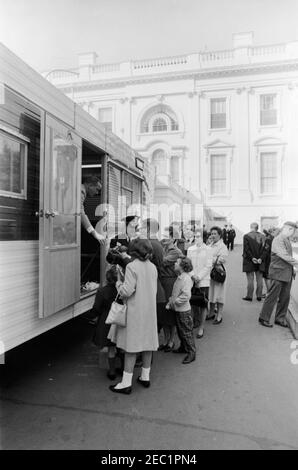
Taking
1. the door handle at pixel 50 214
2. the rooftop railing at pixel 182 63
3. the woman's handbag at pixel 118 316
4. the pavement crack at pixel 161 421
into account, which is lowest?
the pavement crack at pixel 161 421

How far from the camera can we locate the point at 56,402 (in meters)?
3.40

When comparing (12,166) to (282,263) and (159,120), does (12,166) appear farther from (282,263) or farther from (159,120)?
(159,120)

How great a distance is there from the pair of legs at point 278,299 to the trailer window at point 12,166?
441 centimetres

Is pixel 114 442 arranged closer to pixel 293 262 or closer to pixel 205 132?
pixel 293 262

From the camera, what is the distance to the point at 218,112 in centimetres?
2655

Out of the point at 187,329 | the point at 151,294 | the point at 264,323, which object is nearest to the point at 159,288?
the point at 151,294

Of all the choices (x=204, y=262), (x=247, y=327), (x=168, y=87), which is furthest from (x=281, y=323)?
(x=168, y=87)

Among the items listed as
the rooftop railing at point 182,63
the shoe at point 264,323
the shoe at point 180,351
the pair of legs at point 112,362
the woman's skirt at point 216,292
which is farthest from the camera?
the rooftop railing at point 182,63

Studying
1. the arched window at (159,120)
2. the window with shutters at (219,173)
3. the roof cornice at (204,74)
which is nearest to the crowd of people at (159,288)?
the roof cornice at (204,74)

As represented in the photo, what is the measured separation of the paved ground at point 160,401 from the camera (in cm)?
281

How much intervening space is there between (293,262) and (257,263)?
198 cm

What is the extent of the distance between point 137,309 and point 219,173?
2502cm

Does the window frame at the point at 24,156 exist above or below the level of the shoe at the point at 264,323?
above

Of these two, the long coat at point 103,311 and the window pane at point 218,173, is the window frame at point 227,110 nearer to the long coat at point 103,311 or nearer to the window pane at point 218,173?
the window pane at point 218,173
